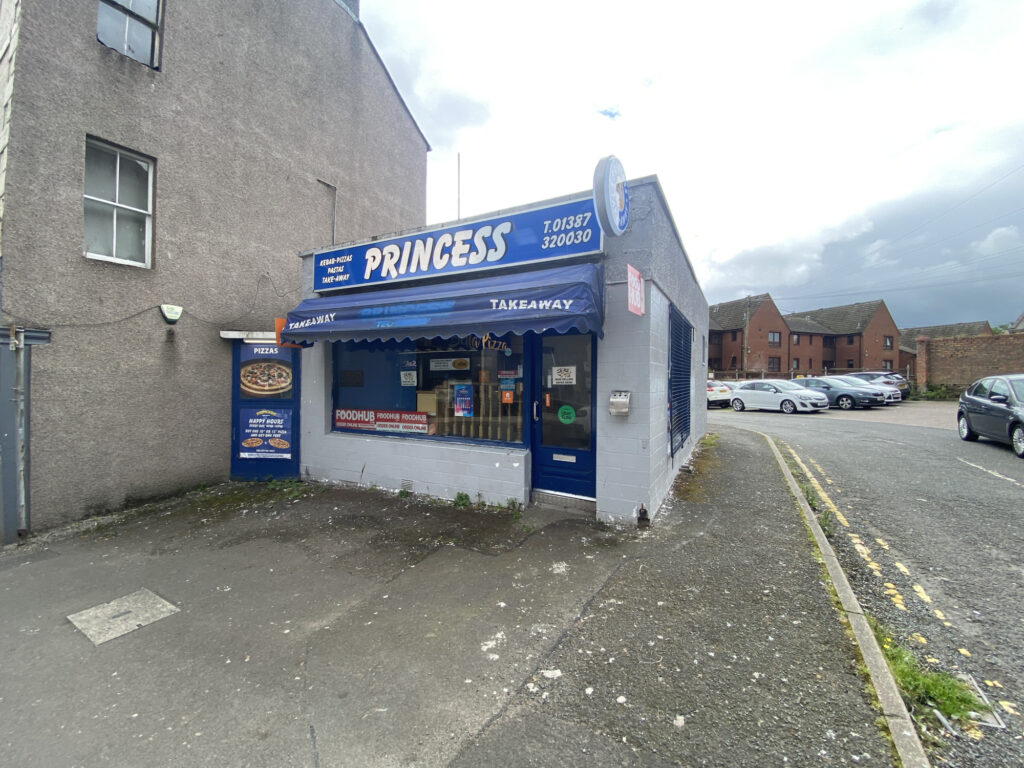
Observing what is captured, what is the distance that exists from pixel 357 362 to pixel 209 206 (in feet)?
11.8

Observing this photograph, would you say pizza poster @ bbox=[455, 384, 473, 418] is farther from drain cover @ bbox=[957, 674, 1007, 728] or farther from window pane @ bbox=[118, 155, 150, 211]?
window pane @ bbox=[118, 155, 150, 211]

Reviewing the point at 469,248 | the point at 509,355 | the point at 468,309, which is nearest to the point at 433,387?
the point at 509,355

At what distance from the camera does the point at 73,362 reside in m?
5.72

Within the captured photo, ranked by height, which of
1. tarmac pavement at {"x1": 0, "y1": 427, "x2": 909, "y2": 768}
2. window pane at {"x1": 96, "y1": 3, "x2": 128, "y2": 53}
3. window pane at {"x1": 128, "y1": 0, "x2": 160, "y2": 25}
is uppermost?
Answer: window pane at {"x1": 128, "y1": 0, "x2": 160, "y2": 25}

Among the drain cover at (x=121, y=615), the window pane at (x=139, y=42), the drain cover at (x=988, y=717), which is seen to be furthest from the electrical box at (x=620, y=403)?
the window pane at (x=139, y=42)

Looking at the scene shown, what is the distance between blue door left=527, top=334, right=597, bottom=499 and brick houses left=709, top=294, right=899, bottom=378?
41373 millimetres

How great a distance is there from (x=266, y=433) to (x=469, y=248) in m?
4.72

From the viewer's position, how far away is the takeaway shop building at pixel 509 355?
4844 mm

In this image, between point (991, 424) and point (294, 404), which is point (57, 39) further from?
point (991, 424)

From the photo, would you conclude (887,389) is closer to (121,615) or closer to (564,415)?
(564,415)

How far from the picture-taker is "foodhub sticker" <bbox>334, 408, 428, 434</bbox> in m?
6.50

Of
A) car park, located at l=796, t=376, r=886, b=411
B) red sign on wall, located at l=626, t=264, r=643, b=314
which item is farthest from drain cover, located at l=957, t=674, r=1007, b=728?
car park, located at l=796, t=376, r=886, b=411

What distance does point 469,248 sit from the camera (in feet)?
18.7

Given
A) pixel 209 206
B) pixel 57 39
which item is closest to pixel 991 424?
pixel 209 206
